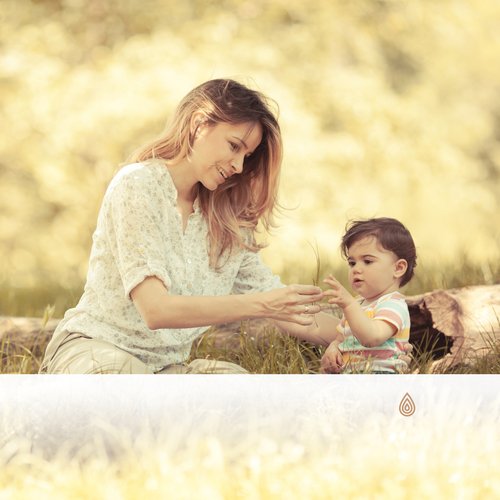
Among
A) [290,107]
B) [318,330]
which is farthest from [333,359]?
[290,107]

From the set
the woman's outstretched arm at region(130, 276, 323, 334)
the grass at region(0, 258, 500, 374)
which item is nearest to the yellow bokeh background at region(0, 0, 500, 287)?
the grass at region(0, 258, 500, 374)

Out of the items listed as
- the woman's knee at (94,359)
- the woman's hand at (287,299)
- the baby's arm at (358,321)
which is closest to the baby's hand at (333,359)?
the baby's arm at (358,321)

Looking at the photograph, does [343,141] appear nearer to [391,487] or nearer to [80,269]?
[80,269]

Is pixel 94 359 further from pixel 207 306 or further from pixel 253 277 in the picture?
pixel 253 277

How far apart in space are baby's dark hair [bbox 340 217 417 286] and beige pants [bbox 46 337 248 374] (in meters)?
0.48

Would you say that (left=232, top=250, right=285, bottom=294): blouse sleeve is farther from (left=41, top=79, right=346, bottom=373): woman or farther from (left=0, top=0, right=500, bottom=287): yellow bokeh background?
(left=0, top=0, right=500, bottom=287): yellow bokeh background

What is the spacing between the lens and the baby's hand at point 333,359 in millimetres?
2283

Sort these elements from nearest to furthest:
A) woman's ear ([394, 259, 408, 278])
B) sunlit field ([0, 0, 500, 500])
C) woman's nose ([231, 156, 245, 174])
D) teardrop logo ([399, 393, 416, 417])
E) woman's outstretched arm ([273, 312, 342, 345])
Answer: teardrop logo ([399, 393, 416, 417]) < woman's nose ([231, 156, 245, 174]) < woman's ear ([394, 259, 408, 278]) < woman's outstretched arm ([273, 312, 342, 345]) < sunlit field ([0, 0, 500, 500])

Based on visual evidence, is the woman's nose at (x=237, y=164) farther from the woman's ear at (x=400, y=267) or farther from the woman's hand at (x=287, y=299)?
the woman's ear at (x=400, y=267)

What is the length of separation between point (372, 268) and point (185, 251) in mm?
484

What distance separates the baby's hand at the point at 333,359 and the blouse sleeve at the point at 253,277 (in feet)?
0.78

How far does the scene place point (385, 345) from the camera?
2213mm

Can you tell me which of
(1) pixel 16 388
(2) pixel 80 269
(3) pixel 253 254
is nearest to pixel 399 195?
(2) pixel 80 269

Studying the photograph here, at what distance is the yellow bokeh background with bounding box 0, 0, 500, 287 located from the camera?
6375 mm
